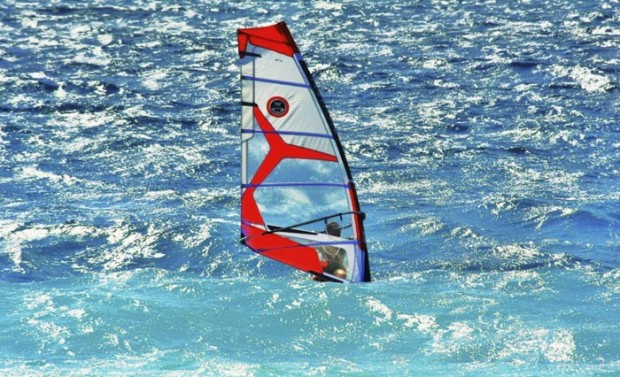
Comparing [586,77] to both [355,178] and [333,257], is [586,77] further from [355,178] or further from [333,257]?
[333,257]

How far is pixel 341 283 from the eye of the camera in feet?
54.3

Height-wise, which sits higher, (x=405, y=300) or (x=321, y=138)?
(x=321, y=138)

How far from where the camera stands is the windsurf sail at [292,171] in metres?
15.2

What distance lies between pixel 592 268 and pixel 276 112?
19.6 feet

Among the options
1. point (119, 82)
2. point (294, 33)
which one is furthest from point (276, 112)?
point (294, 33)

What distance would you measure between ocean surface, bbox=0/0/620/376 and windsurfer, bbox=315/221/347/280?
0.25m

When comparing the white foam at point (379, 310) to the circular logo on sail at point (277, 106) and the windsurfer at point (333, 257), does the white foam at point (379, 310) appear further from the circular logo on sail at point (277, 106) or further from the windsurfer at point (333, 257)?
the circular logo on sail at point (277, 106)

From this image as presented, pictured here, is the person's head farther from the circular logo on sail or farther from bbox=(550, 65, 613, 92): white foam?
bbox=(550, 65, 613, 92): white foam

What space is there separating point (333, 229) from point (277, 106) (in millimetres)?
2193

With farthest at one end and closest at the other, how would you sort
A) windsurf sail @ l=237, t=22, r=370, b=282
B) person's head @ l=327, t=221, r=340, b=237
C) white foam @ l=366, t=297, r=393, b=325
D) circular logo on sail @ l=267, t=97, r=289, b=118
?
person's head @ l=327, t=221, r=340, b=237, white foam @ l=366, t=297, r=393, b=325, circular logo on sail @ l=267, t=97, r=289, b=118, windsurf sail @ l=237, t=22, r=370, b=282

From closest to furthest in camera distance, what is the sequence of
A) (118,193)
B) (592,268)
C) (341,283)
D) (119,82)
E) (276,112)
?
(276,112)
(341,283)
(592,268)
(118,193)
(119,82)

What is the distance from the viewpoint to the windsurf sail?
50.0 feet

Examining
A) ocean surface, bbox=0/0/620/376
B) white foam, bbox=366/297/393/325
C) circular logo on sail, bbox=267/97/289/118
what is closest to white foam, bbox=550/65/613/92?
ocean surface, bbox=0/0/620/376

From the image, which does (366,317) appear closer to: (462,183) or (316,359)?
(316,359)
